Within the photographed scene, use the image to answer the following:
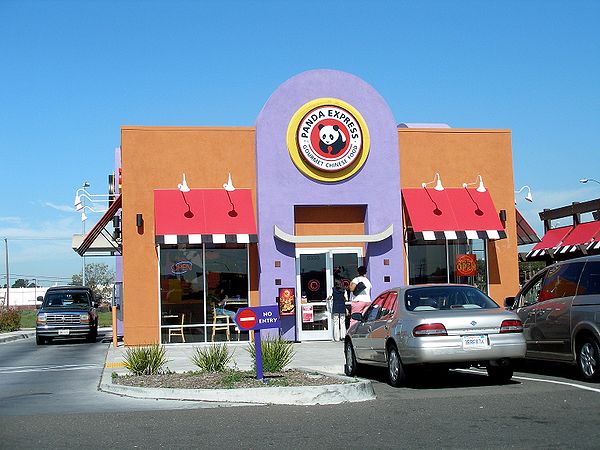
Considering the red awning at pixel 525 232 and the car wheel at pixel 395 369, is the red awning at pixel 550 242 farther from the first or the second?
the car wheel at pixel 395 369

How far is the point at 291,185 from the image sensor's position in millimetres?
22000

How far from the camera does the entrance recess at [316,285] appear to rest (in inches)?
862

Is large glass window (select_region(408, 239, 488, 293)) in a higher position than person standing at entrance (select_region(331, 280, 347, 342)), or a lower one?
higher

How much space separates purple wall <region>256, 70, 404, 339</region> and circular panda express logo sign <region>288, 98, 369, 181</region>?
0.19 metres

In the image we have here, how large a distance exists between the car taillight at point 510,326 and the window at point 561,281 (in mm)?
1449

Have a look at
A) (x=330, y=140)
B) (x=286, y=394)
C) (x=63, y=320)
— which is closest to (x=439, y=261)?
(x=330, y=140)

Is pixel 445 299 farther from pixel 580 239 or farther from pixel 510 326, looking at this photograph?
pixel 580 239

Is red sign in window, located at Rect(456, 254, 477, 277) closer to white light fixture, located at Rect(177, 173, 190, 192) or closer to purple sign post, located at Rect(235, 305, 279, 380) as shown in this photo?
white light fixture, located at Rect(177, 173, 190, 192)

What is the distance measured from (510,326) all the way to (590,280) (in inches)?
64.1

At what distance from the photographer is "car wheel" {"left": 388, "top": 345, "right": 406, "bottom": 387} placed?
39.2ft

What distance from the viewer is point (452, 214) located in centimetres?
2227

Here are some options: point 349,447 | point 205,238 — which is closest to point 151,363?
point 349,447

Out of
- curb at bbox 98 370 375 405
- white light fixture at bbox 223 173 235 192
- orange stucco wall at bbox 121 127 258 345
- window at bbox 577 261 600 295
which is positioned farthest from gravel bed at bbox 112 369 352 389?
white light fixture at bbox 223 173 235 192

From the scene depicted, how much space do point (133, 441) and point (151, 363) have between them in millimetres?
5158
